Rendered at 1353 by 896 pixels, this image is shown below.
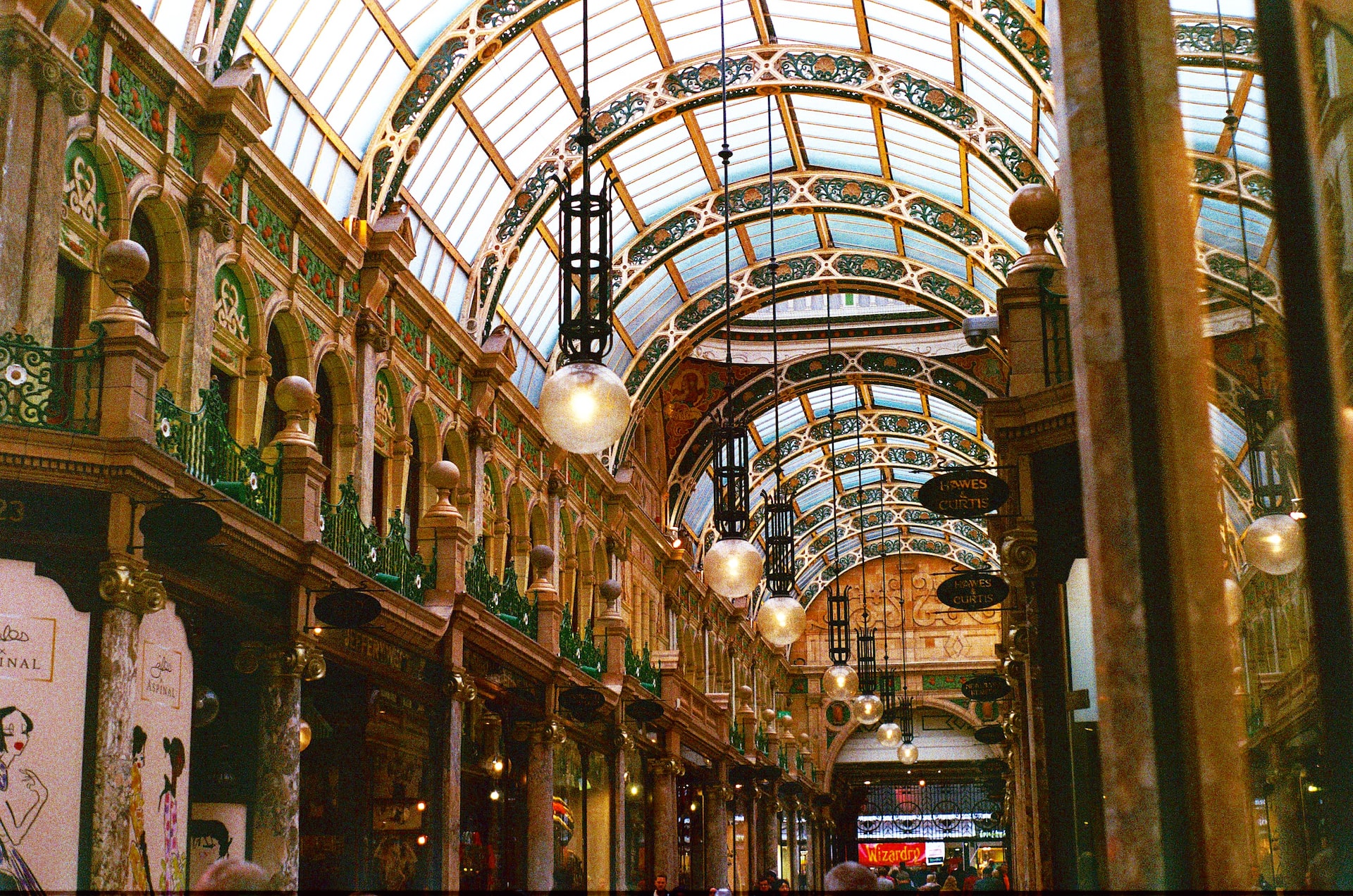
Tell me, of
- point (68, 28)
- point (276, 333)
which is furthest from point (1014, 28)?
point (68, 28)

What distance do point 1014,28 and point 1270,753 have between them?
39.0ft

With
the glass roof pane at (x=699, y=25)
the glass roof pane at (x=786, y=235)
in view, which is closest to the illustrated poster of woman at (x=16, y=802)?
the glass roof pane at (x=699, y=25)

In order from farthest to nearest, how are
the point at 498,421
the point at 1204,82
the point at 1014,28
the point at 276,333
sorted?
the point at 498,421 < the point at 1014,28 < the point at 276,333 < the point at 1204,82

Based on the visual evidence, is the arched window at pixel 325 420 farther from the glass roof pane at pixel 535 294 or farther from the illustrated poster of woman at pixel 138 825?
the illustrated poster of woman at pixel 138 825

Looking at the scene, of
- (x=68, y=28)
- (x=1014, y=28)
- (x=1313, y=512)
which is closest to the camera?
(x=1313, y=512)

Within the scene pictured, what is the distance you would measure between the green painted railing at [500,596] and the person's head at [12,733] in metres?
7.32

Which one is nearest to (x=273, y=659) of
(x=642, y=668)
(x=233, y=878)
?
(x=233, y=878)

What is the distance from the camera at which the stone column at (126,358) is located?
8547 millimetres

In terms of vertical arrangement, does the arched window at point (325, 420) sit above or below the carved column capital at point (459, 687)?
above

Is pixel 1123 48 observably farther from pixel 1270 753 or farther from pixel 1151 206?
pixel 1270 753

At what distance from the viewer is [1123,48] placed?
10.2ft

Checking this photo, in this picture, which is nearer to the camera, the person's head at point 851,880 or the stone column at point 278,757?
the person's head at point 851,880

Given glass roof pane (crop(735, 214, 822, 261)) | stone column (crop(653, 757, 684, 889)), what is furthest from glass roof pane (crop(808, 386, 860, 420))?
stone column (crop(653, 757, 684, 889))

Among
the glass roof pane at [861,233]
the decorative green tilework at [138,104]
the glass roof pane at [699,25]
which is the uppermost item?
the glass roof pane at [699,25]
